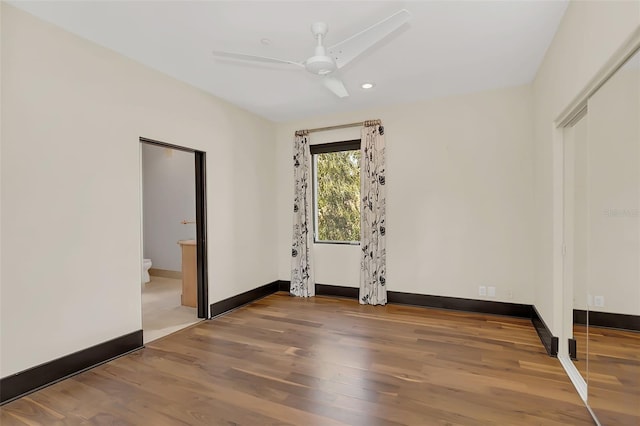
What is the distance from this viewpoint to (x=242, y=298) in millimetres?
4391

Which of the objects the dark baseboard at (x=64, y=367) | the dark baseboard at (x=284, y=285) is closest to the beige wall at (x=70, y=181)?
the dark baseboard at (x=64, y=367)

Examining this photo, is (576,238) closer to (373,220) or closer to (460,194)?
(460,194)

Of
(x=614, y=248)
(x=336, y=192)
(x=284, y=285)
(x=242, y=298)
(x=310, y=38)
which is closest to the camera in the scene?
(x=614, y=248)

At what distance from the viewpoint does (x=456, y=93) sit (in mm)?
3971

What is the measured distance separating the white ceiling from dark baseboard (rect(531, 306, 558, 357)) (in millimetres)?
2550

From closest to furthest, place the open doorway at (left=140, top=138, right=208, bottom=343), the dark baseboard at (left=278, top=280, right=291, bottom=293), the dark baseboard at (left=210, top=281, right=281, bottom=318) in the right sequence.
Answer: the dark baseboard at (left=210, top=281, right=281, bottom=318) < the dark baseboard at (left=278, top=280, right=291, bottom=293) < the open doorway at (left=140, top=138, right=208, bottom=343)

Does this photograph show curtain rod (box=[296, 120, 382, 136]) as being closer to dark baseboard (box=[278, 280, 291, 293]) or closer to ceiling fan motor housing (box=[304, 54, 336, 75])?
ceiling fan motor housing (box=[304, 54, 336, 75])

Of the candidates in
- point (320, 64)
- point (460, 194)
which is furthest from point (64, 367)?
point (460, 194)

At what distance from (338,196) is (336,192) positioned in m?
0.07

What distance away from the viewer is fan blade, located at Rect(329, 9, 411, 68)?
76.1 inches

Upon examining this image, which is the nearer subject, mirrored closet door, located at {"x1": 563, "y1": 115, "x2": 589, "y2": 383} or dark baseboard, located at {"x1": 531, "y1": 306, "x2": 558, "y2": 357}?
mirrored closet door, located at {"x1": 563, "y1": 115, "x2": 589, "y2": 383}

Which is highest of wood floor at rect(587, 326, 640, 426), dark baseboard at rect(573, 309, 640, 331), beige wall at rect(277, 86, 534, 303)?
beige wall at rect(277, 86, 534, 303)

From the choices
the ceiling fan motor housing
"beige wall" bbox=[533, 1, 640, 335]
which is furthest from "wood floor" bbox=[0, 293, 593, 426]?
the ceiling fan motor housing

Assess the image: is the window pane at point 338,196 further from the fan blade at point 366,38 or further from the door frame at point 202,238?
the fan blade at point 366,38
